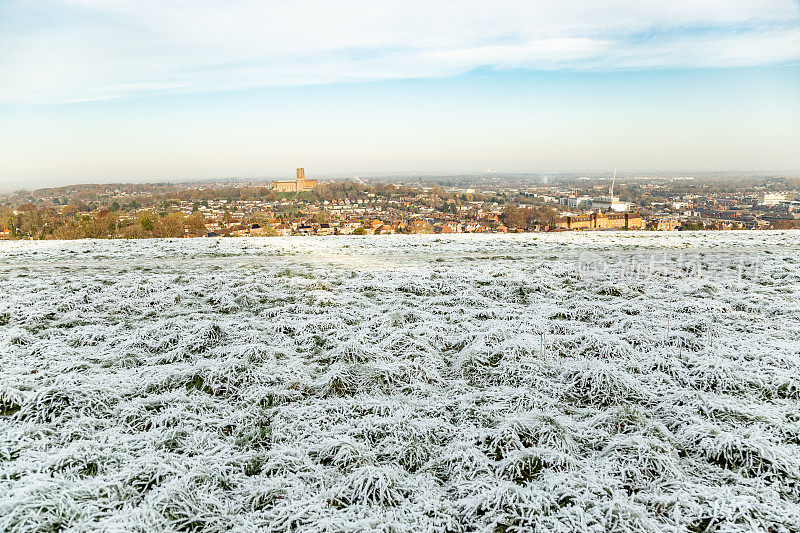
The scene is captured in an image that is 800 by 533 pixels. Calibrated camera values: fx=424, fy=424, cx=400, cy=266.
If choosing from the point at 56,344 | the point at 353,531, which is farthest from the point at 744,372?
the point at 56,344

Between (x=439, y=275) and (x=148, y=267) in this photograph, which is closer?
(x=439, y=275)

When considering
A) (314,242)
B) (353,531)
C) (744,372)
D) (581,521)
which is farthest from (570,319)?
(314,242)

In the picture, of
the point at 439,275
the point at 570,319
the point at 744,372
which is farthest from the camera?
the point at 439,275

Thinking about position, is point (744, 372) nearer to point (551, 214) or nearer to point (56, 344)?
point (56, 344)

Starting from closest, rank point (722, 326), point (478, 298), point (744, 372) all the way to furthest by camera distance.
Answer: point (744, 372)
point (722, 326)
point (478, 298)

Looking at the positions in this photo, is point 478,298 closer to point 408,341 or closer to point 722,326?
point 408,341

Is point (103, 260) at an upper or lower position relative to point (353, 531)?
upper
